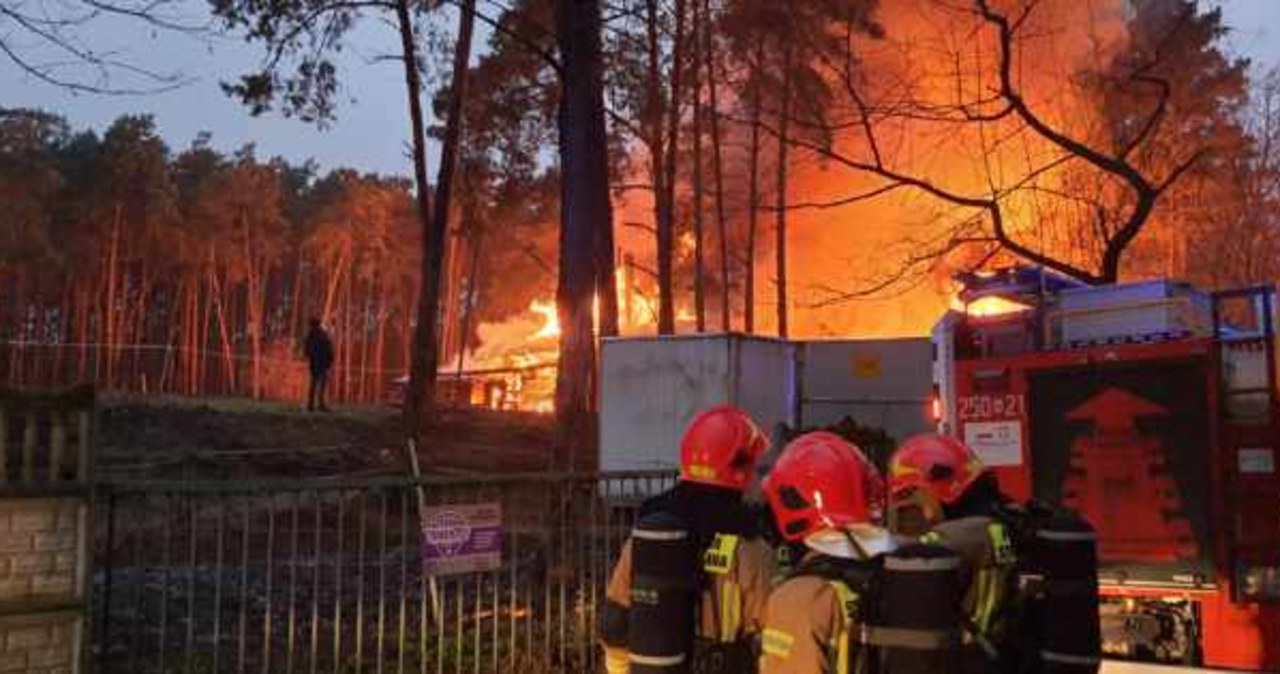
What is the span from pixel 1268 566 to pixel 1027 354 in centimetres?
196

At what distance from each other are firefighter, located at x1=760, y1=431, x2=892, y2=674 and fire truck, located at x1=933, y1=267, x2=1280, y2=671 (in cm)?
426

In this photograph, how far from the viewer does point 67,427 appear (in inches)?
205

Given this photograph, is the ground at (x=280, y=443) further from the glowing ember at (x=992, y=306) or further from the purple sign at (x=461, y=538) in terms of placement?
the glowing ember at (x=992, y=306)

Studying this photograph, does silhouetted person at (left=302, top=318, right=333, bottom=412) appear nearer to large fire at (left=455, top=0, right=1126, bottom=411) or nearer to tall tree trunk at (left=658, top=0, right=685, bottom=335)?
large fire at (left=455, top=0, right=1126, bottom=411)

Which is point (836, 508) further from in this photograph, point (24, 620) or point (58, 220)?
point (58, 220)

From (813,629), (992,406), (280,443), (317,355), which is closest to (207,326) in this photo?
(317,355)

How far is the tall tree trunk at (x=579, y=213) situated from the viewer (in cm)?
1022

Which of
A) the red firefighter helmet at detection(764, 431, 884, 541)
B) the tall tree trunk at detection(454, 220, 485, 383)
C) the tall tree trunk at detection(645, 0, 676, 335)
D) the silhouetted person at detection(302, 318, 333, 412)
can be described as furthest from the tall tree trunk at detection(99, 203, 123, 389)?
the red firefighter helmet at detection(764, 431, 884, 541)

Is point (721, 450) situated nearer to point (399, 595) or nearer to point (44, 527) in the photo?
point (44, 527)

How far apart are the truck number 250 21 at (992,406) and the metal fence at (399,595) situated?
217cm

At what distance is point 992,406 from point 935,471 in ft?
12.8

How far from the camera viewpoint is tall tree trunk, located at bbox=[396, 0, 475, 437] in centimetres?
2128

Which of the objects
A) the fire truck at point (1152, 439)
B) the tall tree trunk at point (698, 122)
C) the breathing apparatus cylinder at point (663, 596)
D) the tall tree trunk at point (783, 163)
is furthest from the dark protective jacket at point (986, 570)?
the tall tree trunk at point (698, 122)

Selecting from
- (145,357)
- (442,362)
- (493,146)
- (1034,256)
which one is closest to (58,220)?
(145,357)
